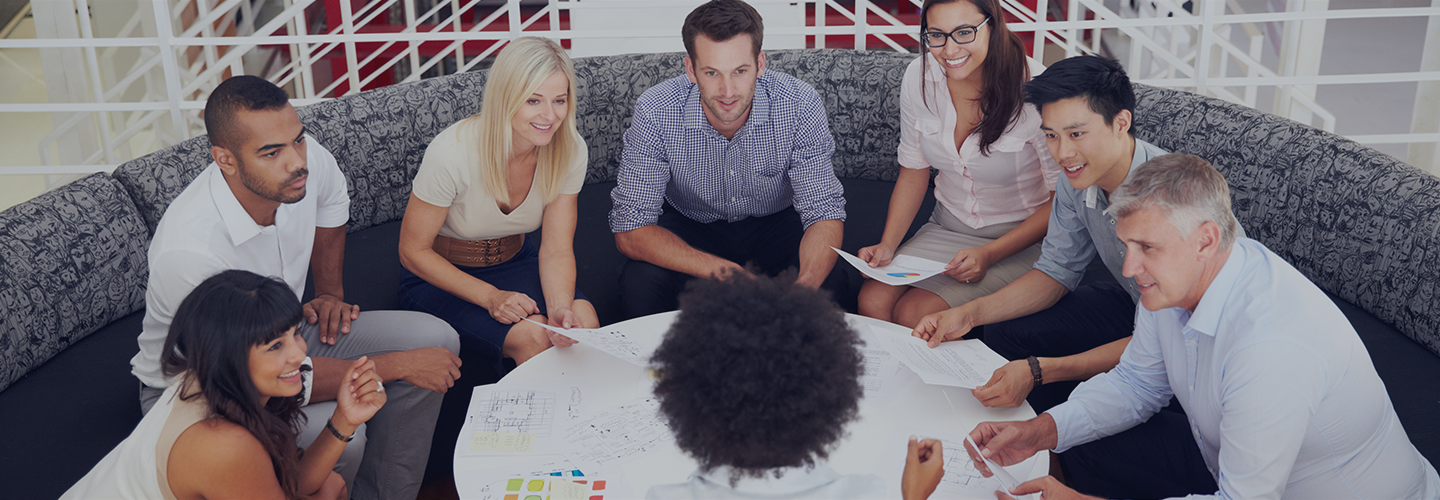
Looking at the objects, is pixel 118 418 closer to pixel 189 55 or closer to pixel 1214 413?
pixel 1214 413

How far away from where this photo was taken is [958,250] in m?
2.72

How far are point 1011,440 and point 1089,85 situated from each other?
817mm

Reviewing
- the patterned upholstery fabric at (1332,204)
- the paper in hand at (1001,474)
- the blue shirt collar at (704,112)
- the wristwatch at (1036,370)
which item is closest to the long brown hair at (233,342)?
the paper in hand at (1001,474)

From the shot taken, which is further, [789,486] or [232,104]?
[232,104]

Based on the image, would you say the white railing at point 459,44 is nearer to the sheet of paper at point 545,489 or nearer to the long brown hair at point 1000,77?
the long brown hair at point 1000,77

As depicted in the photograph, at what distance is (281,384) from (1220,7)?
152 inches

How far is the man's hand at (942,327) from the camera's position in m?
2.09

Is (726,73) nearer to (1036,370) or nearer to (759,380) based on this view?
(1036,370)

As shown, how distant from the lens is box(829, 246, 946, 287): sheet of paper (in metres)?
2.31

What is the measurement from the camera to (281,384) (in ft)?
5.43

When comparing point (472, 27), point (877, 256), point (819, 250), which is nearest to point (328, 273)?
point (819, 250)

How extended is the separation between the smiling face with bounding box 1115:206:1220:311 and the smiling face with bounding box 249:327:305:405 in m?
1.40

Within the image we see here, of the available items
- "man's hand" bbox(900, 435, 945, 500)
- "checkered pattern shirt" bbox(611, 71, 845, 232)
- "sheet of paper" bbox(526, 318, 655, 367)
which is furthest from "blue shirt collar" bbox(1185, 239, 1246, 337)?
"checkered pattern shirt" bbox(611, 71, 845, 232)

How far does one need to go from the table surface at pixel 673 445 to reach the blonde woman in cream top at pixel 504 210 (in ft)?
0.97
